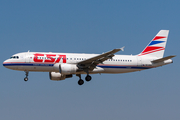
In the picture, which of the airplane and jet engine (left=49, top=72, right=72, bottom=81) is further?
jet engine (left=49, top=72, right=72, bottom=81)

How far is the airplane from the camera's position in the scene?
46.0 m

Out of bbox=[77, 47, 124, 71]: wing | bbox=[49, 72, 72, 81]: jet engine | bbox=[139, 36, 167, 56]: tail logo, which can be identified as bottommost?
bbox=[49, 72, 72, 81]: jet engine

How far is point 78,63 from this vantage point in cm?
4653

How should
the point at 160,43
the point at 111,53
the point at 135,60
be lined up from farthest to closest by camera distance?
the point at 160,43, the point at 135,60, the point at 111,53

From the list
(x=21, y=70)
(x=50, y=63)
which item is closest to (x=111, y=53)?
(x=50, y=63)

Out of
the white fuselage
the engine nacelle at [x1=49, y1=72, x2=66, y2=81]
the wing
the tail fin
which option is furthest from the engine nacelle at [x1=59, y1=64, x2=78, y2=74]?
the tail fin

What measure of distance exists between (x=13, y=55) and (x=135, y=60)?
692 inches

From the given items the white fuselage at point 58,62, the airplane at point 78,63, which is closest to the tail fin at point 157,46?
the airplane at point 78,63

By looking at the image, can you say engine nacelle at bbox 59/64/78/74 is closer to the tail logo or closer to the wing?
the wing

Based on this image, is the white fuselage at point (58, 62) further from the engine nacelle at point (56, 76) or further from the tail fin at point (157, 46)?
the engine nacelle at point (56, 76)

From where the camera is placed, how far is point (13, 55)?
4750 centimetres

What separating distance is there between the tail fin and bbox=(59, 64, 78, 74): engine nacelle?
1179 centimetres

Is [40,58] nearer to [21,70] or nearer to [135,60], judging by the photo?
[21,70]

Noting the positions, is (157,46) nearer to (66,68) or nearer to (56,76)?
(66,68)
